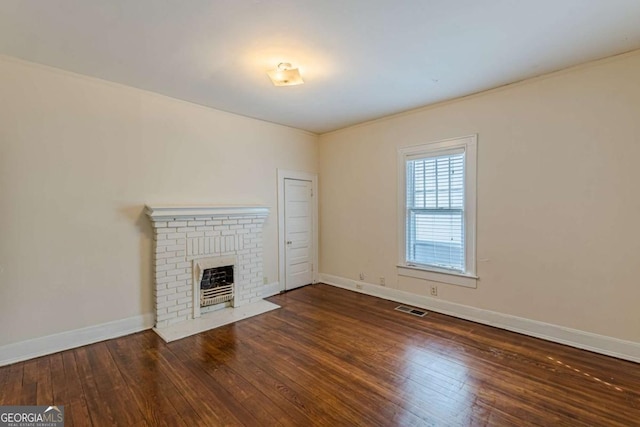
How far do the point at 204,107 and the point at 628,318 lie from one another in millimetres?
5249

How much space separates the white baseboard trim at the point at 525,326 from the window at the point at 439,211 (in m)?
0.33

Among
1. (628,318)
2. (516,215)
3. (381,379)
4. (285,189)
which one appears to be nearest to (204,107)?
(285,189)

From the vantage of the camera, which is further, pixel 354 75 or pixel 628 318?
pixel 354 75

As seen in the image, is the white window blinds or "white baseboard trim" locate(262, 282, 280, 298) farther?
"white baseboard trim" locate(262, 282, 280, 298)

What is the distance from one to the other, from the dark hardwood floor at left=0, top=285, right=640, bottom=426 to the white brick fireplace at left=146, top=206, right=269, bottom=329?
1.66ft

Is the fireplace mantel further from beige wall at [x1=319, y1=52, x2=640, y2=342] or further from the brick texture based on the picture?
beige wall at [x1=319, y1=52, x2=640, y2=342]

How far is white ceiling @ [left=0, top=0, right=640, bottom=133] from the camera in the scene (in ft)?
6.75

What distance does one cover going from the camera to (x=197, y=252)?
3.84 m

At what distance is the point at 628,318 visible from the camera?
107 inches

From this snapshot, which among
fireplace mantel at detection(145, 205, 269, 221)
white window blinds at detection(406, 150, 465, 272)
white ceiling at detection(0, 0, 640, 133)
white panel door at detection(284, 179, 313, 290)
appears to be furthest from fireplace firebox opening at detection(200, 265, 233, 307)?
white window blinds at detection(406, 150, 465, 272)

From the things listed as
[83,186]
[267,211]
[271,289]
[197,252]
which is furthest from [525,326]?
[83,186]

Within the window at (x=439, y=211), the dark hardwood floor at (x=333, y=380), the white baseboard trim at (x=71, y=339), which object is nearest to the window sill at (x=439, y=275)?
the window at (x=439, y=211)

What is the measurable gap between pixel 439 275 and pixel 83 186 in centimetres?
438

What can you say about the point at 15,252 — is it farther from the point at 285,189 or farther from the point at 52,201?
the point at 285,189
